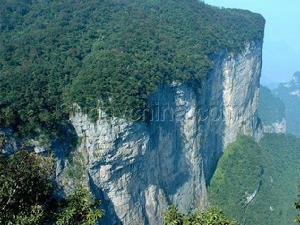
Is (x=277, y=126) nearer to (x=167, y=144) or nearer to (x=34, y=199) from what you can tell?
(x=167, y=144)

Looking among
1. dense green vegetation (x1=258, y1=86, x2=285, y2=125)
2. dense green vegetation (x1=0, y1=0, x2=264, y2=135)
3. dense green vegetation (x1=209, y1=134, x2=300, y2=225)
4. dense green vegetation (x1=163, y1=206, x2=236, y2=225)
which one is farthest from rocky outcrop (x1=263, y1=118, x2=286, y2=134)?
dense green vegetation (x1=163, y1=206, x2=236, y2=225)

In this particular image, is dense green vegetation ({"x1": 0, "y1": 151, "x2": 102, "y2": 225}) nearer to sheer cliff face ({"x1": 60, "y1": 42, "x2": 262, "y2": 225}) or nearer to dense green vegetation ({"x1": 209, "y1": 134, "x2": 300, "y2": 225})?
sheer cliff face ({"x1": 60, "y1": 42, "x2": 262, "y2": 225})

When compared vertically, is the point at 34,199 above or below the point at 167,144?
above

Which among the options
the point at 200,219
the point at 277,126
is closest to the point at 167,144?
the point at 200,219

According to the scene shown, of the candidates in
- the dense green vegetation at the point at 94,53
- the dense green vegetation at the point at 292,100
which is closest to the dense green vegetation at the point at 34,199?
the dense green vegetation at the point at 94,53

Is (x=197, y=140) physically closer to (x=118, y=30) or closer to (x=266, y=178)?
(x=118, y=30)
